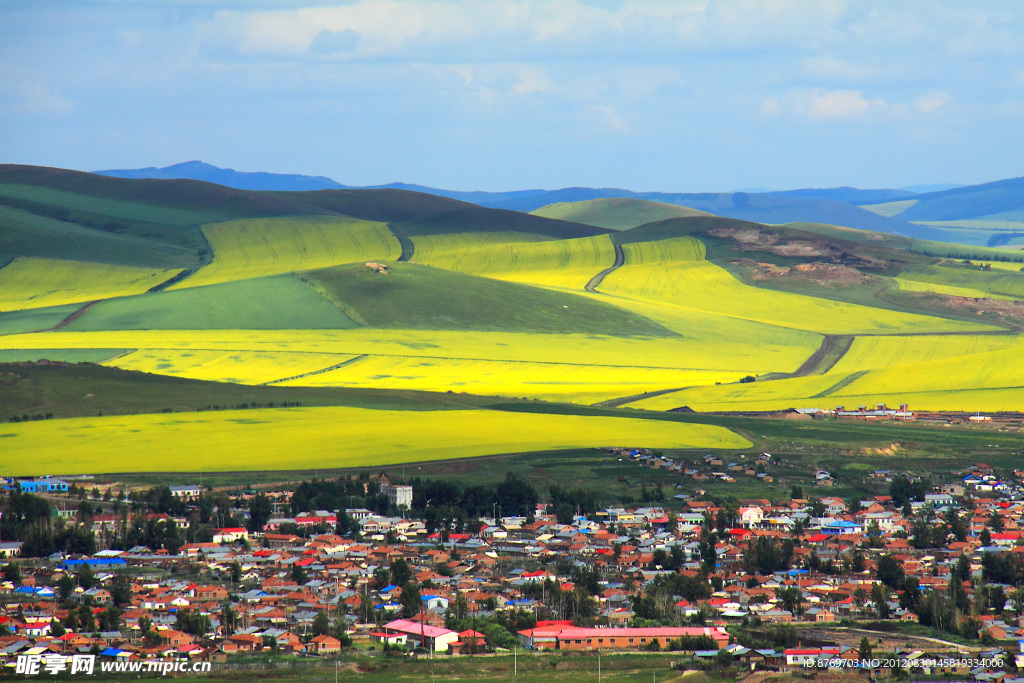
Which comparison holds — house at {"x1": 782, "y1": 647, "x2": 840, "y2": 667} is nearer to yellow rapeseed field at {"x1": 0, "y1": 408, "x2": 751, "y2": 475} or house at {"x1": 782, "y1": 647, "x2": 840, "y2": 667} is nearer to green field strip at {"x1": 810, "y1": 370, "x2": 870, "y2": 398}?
yellow rapeseed field at {"x1": 0, "y1": 408, "x2": 751, "y2": 475}

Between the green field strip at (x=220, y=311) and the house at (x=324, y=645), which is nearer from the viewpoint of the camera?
the house at (x=324, y=645)

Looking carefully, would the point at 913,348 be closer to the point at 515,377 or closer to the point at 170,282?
the point at 515,377

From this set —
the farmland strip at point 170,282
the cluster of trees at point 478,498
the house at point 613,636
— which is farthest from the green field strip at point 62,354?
the house at point 613,636

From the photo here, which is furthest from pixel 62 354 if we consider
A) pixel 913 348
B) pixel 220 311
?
pixel 913 348

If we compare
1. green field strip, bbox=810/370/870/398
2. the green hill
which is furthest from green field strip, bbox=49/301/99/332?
green field strip, bbox=810/370/870/398

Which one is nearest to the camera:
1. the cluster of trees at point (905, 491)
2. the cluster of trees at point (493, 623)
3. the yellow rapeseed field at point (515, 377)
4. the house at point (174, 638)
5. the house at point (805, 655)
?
the house at point (805, 655)

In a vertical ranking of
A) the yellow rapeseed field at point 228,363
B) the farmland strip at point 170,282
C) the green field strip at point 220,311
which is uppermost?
the farmland strip at point 170,282

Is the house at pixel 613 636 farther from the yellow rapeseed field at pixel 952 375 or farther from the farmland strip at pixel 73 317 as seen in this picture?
the farmland strip at pixel 73 317
